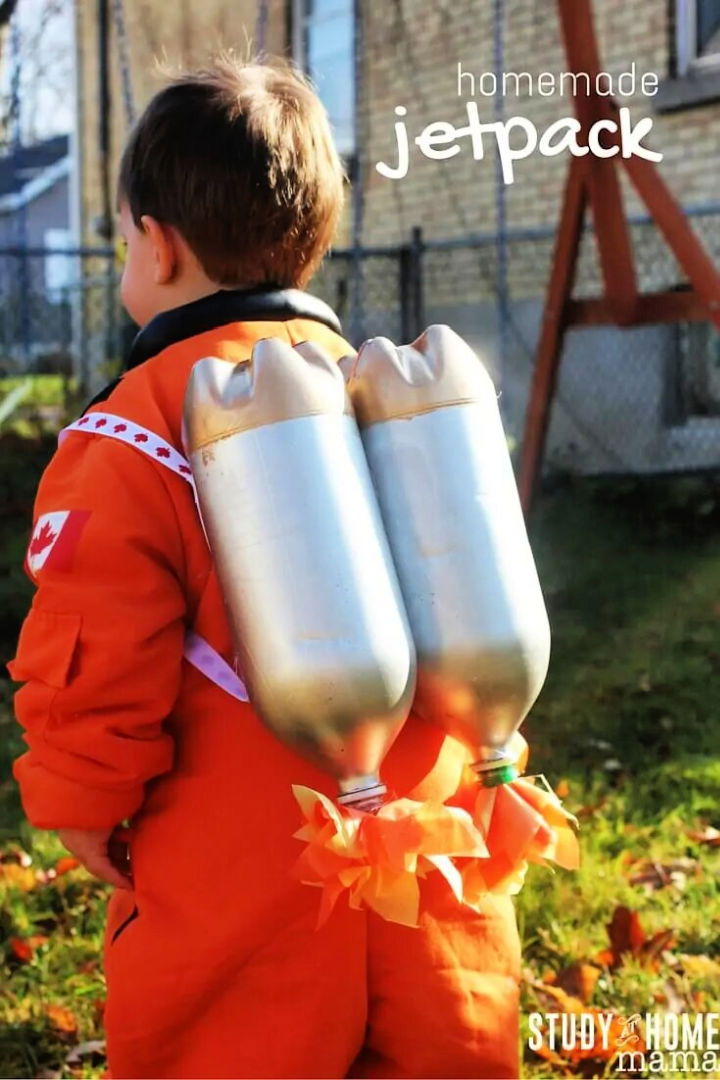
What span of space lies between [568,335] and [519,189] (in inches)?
38.5

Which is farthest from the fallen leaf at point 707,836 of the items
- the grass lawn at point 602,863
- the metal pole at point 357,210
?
the metal pole at point 357,210

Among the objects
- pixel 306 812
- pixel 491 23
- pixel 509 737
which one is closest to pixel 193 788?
pixel 306 812

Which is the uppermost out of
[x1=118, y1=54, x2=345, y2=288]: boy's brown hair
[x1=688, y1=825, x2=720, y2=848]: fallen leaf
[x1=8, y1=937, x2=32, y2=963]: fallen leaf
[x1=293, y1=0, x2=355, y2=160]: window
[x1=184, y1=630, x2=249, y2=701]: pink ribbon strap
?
[x1=293, y1=0, x2=355, y2=160]: window

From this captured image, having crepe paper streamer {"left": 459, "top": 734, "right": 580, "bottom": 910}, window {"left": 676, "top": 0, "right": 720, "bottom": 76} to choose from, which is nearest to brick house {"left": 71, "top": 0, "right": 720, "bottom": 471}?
window {"left": 676, "top": 0, "right": 720, "bottom": 76}

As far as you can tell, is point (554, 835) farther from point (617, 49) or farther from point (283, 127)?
point (617, 49)

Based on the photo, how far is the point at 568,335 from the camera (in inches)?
298

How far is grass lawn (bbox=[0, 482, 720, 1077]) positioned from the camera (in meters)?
2.44

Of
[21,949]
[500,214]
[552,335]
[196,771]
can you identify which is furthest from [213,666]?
[500,214]

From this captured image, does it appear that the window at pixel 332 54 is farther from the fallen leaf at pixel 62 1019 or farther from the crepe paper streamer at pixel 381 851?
the crepe paper streamer at pixel 381 851

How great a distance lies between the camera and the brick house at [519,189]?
6.91 m

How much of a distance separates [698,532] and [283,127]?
4.68 metres

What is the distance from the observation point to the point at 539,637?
1475 mm

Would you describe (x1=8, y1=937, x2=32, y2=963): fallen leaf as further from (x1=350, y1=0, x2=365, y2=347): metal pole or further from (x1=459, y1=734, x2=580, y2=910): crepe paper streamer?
(x1=350, y1=0, x2=365, y2=347): metal pole

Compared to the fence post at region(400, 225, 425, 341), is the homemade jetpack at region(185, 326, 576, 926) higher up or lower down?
lower down
